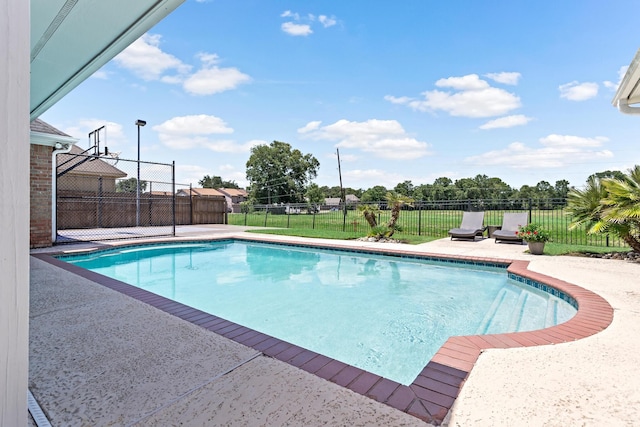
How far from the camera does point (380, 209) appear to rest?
1078cm

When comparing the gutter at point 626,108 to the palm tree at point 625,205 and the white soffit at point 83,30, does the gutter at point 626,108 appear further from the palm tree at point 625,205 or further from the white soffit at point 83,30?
the white soffit at point 83,30

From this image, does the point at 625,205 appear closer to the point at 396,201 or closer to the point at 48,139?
the point at 396,201

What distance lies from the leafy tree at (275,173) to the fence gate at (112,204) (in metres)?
22.8

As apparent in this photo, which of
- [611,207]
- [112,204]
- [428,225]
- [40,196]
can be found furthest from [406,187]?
[40,196]

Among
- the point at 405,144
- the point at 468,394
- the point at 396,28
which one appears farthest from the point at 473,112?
the point at 468,394

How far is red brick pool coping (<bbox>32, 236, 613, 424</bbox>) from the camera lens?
5.94ft

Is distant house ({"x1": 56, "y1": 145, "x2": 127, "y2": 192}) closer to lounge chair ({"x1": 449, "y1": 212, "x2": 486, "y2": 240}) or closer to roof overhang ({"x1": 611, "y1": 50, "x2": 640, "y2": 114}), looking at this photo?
lounge chair ({"x1": 449, "y1": 212, "x2": 486, "y2": 240})

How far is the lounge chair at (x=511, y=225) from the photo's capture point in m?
8.69

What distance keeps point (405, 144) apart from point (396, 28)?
1104 inches

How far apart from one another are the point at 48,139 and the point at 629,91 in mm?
11467

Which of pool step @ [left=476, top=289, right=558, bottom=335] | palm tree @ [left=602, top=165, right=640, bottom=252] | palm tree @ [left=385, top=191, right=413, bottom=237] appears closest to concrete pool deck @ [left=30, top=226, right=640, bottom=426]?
pool step @ [left=476, top=289, right=558, bottom=335]

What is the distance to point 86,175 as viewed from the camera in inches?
698

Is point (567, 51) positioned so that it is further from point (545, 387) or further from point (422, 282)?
point (545, 387)

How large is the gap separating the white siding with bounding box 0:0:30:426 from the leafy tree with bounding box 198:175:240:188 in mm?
69978
